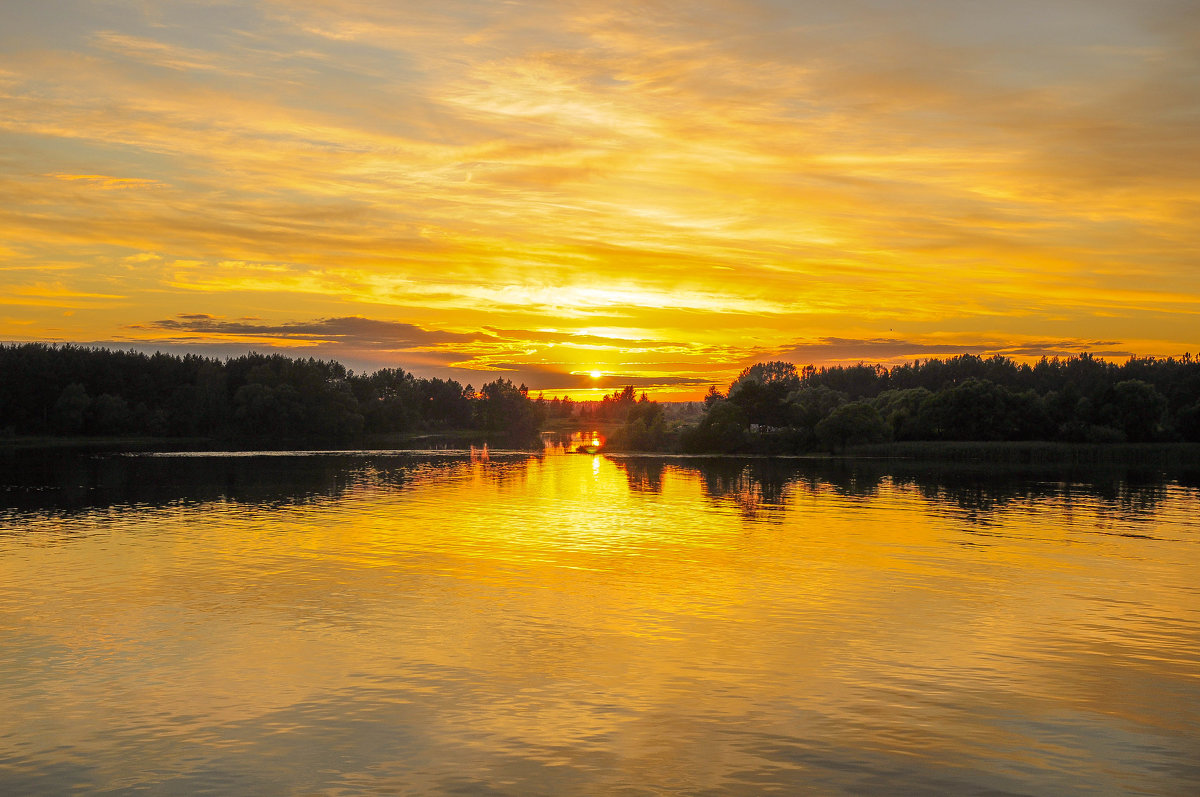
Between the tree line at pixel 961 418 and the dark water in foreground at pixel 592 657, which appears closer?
the dark water in foreground at pixel 592 657

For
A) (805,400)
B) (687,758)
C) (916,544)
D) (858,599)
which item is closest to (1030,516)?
(916,544)

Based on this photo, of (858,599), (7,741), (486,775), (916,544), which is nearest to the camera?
(486,775)

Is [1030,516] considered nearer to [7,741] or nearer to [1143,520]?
[1143,520]

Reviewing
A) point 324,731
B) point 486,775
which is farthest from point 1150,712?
point 324,731

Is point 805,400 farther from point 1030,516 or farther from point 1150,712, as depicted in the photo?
point 1150,712

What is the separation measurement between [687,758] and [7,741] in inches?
574

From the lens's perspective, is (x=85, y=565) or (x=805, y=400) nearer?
(x=85, y=565)

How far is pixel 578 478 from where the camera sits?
106 metres

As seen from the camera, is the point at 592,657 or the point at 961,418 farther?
the point at 961,418

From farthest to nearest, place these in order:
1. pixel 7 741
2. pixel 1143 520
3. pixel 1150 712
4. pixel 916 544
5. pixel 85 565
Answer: pixel 1143 520 < pixel 916 544 < pixel 85 565 < pixel 1150 712 < pixel 7 741

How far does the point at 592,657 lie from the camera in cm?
2644

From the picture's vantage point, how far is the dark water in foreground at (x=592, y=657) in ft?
60.0

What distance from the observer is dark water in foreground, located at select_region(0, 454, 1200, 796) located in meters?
18.3

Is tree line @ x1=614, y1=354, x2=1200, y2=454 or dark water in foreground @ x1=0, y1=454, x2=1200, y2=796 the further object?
tree line @ x1=614, y1=354, x2=1200, y2=454
